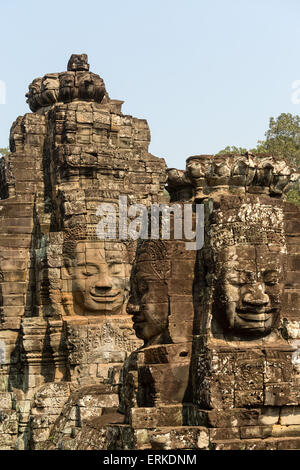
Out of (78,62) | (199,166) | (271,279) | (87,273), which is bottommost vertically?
(87,273)

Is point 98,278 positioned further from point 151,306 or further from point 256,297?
point 256,297

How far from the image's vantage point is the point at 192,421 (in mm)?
13945

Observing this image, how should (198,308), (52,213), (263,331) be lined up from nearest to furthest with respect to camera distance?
(263,331) < (198,308) < (52,213)

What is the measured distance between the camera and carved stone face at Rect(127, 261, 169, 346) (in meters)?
14.8

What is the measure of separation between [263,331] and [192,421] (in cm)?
152

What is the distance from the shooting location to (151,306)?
585 inches

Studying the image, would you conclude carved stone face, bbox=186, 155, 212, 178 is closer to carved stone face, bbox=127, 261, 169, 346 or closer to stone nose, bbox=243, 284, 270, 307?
carved stone face, bbox=127, 261, 169, 346

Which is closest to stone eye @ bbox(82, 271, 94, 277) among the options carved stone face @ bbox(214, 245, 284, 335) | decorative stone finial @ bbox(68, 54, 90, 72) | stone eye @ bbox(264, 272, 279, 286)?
decorative stone finial @ bbox(68, 54, 90, 72)

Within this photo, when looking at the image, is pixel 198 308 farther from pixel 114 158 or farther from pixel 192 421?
pixel 114 158

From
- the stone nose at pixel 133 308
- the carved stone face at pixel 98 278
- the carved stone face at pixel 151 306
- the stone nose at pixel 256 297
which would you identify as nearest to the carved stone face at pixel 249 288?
the stone nose at pixel 256 297

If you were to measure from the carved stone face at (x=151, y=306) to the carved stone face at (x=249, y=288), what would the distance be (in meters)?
1.13

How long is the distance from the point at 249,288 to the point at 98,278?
916 centimetres

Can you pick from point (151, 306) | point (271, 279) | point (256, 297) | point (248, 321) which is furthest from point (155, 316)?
point (271, 279)

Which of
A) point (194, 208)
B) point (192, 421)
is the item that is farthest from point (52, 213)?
point (192, 421)
